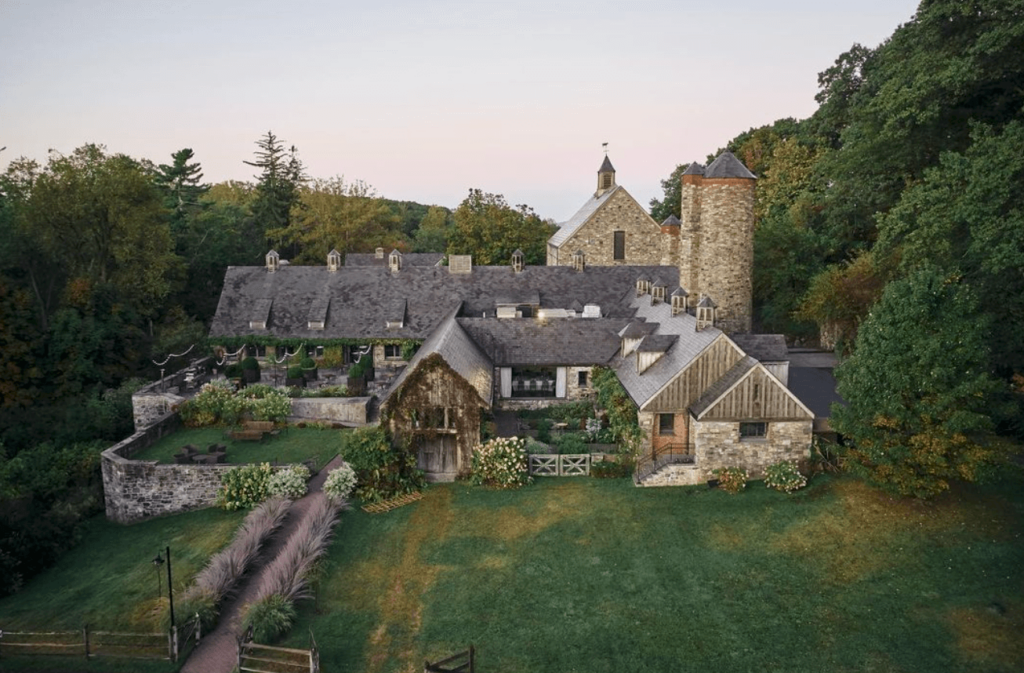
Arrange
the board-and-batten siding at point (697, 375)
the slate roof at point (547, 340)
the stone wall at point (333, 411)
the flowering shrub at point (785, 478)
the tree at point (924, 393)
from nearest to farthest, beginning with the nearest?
the tree at point (924, 393), the flowering shrub at point (785, 478), the board-and-batten siding at point (697, 375), the stone wall at point (333, 411), the slate roof at point (547, 340)

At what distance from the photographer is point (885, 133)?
26.7 metres

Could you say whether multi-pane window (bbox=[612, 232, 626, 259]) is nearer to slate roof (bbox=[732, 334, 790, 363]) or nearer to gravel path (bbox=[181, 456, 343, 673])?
slate roof (bbox=[732, 334, 790, 363])

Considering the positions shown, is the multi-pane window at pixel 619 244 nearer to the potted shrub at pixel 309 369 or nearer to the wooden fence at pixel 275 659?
the potted shrub at pixel 309 369

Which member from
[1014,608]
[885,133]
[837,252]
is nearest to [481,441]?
[1014,608]

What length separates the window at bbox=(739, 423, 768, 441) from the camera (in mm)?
24594

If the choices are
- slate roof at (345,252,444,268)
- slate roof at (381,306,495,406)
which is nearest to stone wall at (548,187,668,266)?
slate roof at (345,252,444,268)

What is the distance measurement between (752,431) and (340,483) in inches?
606

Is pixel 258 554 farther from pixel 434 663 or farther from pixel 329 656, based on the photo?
pixel 434 663

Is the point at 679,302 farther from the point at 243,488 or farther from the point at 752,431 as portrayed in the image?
the point at 243,488

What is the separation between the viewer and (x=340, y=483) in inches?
954

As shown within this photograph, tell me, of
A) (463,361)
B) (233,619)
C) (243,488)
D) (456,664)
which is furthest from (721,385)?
(243,488)

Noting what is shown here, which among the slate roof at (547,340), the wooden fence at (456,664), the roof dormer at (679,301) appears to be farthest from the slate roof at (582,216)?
the wooden fence at (456,664)

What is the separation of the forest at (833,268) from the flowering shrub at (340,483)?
10.1 meters

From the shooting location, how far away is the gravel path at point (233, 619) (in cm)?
1656
